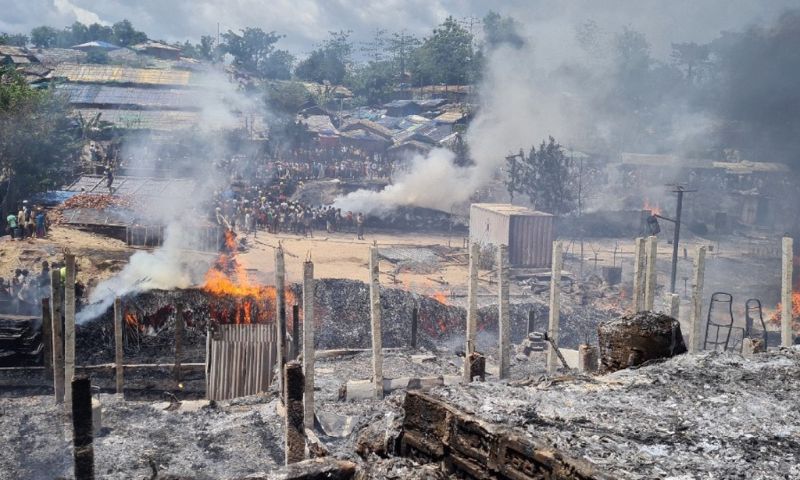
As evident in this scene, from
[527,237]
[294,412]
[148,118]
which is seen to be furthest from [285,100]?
[294,412]

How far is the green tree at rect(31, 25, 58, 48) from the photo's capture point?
8456 cm

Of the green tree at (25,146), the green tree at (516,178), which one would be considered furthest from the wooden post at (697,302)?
the green tree at (25,146)

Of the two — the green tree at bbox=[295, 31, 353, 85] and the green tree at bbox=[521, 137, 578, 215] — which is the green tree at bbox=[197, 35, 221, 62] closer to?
the green tree at bbox=[295, 31, 353, 85]

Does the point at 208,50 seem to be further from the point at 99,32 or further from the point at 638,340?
the point at 638,340

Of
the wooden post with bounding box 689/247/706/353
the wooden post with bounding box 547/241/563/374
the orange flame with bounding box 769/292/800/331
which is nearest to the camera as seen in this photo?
the wooden post with bounding box 689/247/706/353

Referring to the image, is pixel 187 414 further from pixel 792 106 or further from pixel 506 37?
pixel 506 37

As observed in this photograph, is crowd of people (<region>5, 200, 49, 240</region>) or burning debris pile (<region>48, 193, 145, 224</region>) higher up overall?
burning debris pile (<region>48, 193, 145, 224</region>)

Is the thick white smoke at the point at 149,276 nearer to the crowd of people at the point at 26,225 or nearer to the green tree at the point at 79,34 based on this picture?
the crowd of people at the point at 26,225

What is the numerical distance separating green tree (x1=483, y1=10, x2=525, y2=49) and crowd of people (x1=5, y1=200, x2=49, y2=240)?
5476cm

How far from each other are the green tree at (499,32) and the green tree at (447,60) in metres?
2.72

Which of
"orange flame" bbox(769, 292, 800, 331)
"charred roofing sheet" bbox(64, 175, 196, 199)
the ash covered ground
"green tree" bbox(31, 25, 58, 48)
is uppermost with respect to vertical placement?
"green tree" bbox(31, 25, 58, 48)

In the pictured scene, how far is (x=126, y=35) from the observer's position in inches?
3268

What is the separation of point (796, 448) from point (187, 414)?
1151 cm

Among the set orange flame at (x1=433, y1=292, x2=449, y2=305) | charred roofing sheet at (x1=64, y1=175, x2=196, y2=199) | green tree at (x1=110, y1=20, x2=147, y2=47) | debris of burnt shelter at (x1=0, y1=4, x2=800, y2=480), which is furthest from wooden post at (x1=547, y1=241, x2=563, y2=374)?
green tree at (x1=110, y1=20, x2=147, y2=47)
